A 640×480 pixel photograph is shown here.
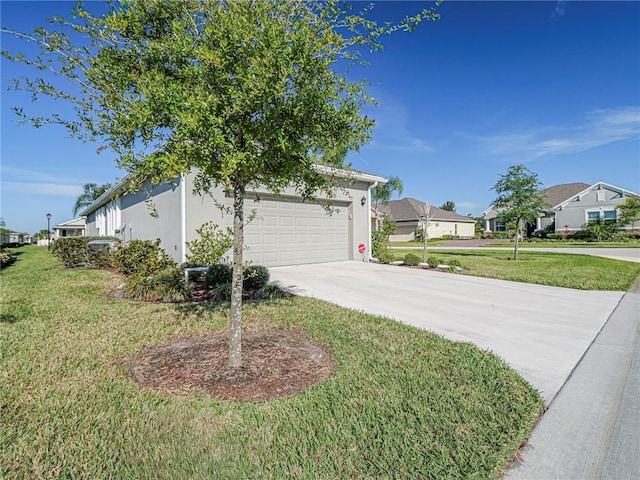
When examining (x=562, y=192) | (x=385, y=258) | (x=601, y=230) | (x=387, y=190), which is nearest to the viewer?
(x=385, y=258)

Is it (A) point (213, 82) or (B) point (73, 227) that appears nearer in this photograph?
(A) point (213, 82)

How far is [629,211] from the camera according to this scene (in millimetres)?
26438

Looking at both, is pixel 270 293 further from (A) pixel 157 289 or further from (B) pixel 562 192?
(B) pixel 562 192

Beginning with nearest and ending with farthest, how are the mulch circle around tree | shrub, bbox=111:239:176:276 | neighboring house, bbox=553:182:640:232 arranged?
the mulch circle around tree, shrub, bbox=111:239:176:276, neighboring house, bbox=553:182:640:232

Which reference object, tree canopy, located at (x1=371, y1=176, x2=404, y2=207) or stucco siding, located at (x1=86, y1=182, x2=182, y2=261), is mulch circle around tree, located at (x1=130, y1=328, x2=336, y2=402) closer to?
stucco siding, located at (x1=86, y1=182, x2=182, y2=261)

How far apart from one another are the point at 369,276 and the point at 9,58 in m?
8.41

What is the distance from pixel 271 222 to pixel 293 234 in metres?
1.02

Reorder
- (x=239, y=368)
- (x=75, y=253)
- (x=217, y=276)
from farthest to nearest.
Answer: (x=75, y=253)
(x=217, y=276)
(x=239, y=368)

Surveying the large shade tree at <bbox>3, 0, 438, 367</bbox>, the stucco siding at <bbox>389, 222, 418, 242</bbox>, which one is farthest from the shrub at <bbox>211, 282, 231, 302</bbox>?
the stucco siding at <bbox>389, 222, 418, 242</bbox>

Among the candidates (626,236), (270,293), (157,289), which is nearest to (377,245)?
(270,293)

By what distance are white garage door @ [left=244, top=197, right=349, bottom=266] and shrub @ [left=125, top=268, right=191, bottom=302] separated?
3101 millimetres

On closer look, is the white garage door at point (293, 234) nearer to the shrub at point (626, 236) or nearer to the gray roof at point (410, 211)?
the gray roof at point (410, 211)

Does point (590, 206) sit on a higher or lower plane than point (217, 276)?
higher

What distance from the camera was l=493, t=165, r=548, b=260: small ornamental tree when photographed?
14.2m
